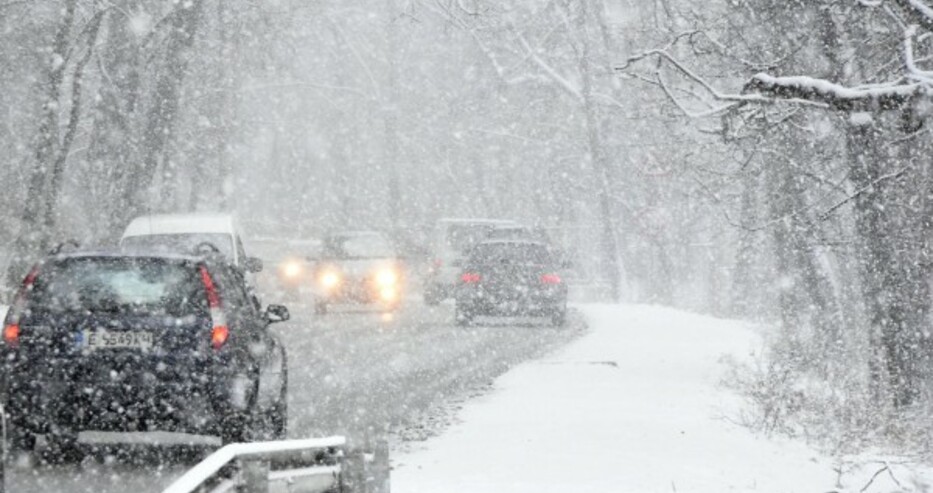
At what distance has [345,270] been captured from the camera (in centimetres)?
2798

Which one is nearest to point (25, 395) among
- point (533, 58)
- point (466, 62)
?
point (533, 58)

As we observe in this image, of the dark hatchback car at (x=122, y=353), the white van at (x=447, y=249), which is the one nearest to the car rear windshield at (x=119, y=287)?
the dark hatchback car at (x=122, y=353)

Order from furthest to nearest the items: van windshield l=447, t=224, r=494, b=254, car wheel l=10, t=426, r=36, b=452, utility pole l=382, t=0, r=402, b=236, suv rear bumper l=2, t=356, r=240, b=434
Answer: utility pole l=382, t=0, r=402, b=236 < van windshield l=447, t=224, r=494, b=254 < car wheel l=10, t=426, r=36, b=452 < suv rear bumper l=2, t=356, r=240, b=434

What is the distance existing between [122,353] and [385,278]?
64.6 feet

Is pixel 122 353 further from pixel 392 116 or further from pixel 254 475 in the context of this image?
pixel 392 116

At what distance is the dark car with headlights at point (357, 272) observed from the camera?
28.0 meters

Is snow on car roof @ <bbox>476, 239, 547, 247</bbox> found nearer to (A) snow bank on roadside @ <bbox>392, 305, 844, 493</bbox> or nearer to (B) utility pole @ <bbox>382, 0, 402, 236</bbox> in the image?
(A) snow bank on roadside @ <bbox>392, 305, 844, 493</bbox>

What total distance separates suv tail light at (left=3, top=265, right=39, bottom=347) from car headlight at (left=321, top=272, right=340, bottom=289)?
1890 centimetres

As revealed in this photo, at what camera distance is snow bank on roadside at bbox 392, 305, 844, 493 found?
9.01 metres

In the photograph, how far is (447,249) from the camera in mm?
31172

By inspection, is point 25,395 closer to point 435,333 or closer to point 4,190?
point 435,333

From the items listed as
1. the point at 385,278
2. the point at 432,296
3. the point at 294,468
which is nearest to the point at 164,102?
the point at 385,278

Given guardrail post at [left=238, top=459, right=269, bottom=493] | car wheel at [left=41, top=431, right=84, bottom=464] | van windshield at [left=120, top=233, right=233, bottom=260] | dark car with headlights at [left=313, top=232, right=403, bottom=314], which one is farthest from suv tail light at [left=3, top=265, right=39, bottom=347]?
dark car with headlights at [left=313, top=232, right=403, bottom=314]

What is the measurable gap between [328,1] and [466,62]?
6357mm
